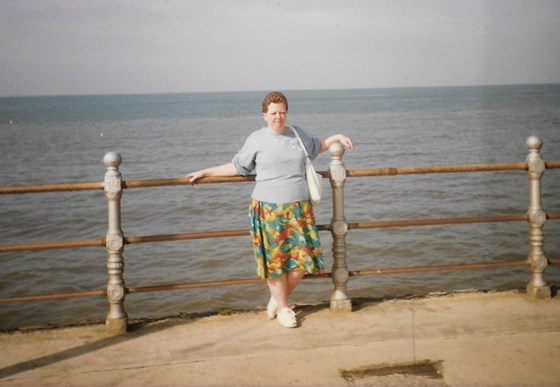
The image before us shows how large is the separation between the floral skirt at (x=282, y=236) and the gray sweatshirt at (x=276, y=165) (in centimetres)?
6

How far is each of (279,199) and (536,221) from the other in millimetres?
2082

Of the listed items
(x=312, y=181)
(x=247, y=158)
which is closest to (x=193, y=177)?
(x=247, y=158)

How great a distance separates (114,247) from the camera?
412 cm

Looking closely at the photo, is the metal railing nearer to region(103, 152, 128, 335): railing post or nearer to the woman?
region(103, 152, 128, 335): railing post

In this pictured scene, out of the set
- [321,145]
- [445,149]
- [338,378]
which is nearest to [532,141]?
[321,145]

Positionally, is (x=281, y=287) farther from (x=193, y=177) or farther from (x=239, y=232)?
(x=193, y=177)

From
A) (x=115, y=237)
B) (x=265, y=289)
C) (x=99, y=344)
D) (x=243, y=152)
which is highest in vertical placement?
(x=243, y=152)

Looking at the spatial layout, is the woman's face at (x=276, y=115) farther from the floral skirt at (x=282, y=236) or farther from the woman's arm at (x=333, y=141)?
the floral skirt at (x=282, y=236)

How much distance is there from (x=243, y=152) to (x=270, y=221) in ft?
Answer: 1.67

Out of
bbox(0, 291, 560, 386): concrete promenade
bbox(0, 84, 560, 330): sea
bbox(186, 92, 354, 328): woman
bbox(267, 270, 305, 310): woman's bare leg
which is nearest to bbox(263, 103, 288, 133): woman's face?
bbox(186, 92, 354, 328): woman

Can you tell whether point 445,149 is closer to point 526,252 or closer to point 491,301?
point 526,252

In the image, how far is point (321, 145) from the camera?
14.1 feet

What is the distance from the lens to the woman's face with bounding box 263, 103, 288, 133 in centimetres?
402

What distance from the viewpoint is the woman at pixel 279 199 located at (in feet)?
13.3
